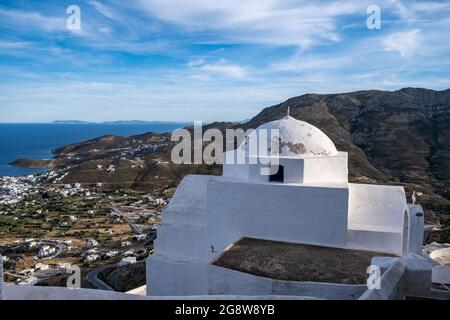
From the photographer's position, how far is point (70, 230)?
145ft

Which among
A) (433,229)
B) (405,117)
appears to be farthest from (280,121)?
(405,117)

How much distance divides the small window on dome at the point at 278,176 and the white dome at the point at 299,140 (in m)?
0.53

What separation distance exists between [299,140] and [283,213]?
7.62ft

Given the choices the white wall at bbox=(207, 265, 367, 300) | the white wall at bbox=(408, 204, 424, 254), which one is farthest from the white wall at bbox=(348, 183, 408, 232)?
the white wall at bbox=(207, 265, 367, 300)

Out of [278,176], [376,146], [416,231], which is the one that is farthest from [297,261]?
[376,146]

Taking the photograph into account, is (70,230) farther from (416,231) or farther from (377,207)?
(416,231)

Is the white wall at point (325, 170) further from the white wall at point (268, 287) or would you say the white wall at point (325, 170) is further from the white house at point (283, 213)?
the white wall at point (268, 287)

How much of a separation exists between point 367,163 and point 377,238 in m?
46.1

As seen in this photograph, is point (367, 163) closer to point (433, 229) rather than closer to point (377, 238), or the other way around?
point (433, 229)

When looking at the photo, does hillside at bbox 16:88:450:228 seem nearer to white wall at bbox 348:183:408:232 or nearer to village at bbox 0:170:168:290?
village at bbox 0:170:168:290

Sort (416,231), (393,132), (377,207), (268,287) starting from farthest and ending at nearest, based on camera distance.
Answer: (393,132) < (377,207) < (416,231) < (268,287)

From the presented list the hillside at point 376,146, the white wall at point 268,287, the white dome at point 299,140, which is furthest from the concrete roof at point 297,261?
the hillside at point 376,146

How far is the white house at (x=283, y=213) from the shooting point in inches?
407

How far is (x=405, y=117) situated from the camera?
224 feet
